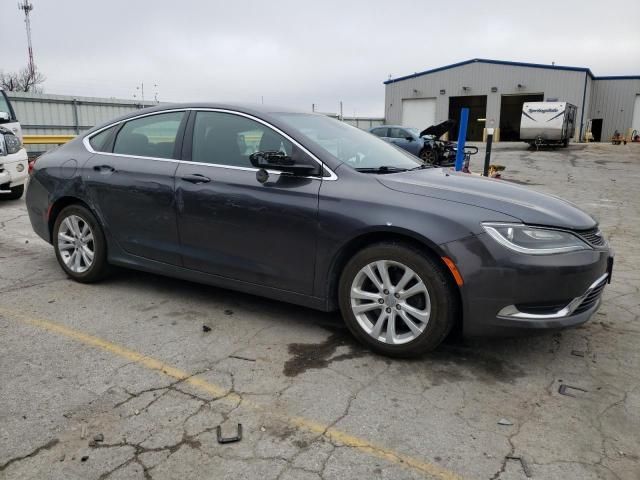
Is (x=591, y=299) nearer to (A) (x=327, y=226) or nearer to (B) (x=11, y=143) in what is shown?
(A) (x=327, y=226)

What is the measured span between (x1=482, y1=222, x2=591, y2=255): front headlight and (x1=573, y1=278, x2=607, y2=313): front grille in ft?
1.14

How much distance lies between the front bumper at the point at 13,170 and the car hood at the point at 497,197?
304 inches

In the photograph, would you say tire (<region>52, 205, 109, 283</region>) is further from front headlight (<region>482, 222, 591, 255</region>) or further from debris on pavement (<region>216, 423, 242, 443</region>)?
front headlight (<region>482, 222, 591, 255</region>)

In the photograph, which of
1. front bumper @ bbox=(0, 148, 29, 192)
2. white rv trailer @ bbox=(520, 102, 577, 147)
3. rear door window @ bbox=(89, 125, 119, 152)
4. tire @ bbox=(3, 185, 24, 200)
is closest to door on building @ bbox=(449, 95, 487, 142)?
white rv trailer @ bbox=(520, 102, 577, 147)

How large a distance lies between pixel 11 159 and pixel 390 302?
8081mm

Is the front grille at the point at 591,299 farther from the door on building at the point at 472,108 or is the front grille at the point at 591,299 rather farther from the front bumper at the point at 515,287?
the door on building at the point at 472,108

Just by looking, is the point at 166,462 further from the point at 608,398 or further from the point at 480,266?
the point at 608,398

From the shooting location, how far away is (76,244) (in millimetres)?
4750

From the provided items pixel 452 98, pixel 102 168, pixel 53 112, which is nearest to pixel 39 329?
pixel 102 168

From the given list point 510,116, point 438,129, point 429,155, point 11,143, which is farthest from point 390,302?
point 510,116

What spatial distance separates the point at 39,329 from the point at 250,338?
4.93ft

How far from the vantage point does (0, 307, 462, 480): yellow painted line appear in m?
2.38

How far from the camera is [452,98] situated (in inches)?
1628

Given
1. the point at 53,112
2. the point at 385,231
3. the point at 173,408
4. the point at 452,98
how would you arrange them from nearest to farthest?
the point at 173,408, the point at 385,231, the point at 53,112, the point at 452,98
